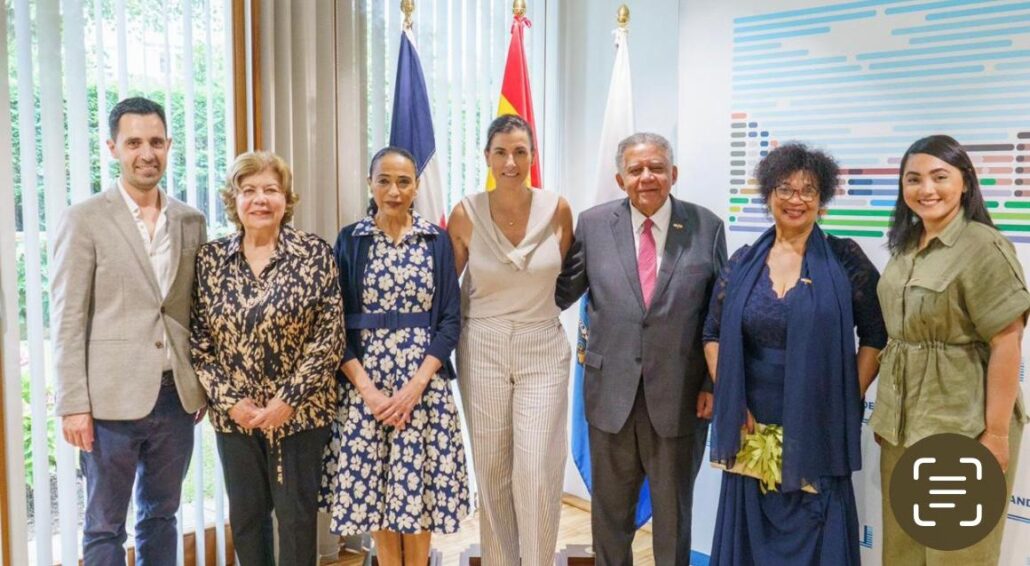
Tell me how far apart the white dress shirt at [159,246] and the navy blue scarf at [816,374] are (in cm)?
162

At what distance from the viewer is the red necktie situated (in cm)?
264

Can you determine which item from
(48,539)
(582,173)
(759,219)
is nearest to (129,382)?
(48,539)

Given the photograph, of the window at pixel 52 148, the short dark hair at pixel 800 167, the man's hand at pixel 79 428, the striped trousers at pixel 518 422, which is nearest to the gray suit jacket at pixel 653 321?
the striped trousers at pixel 518 422

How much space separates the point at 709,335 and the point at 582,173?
6.20ft

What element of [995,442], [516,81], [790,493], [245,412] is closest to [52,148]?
[245,412]

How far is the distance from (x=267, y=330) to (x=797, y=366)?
4.87ft

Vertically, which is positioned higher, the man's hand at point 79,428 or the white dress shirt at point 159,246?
the white dress shirt at point 159,246

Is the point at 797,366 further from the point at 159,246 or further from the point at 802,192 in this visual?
the point at 159,246

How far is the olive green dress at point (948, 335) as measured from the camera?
217 cm

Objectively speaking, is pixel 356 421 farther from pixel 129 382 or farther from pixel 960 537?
pixel 960 537

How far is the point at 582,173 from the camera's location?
4.31m

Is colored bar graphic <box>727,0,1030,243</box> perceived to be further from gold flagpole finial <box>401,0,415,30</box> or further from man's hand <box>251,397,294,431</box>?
man's hand <box>251,397,294,431</box>

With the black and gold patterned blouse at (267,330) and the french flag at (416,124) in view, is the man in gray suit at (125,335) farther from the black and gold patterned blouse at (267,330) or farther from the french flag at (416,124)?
the french flag at (416,124)

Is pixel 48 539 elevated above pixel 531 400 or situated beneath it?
situated beneath
